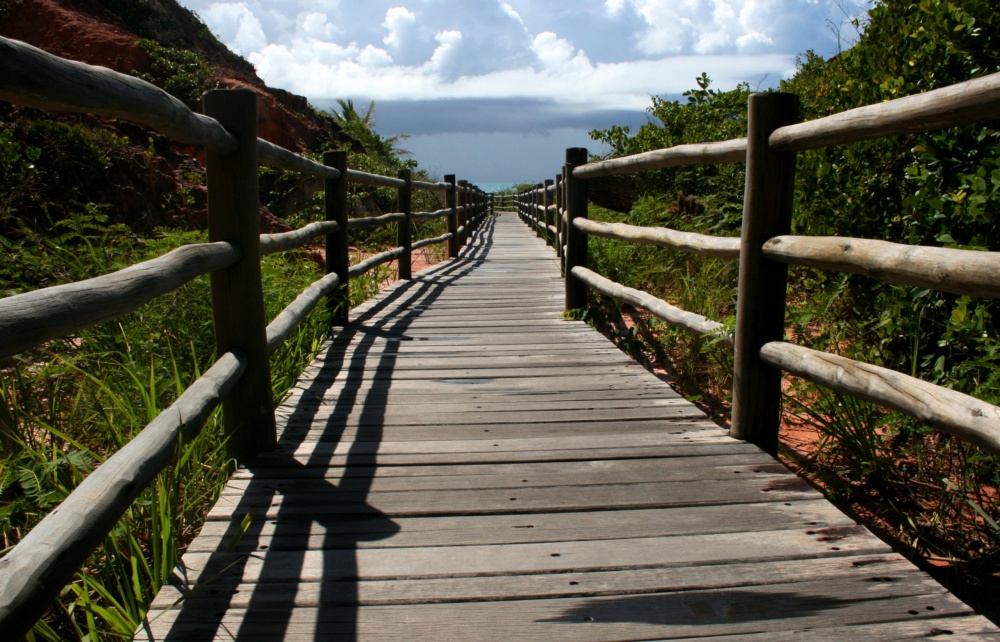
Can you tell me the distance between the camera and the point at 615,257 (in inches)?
271

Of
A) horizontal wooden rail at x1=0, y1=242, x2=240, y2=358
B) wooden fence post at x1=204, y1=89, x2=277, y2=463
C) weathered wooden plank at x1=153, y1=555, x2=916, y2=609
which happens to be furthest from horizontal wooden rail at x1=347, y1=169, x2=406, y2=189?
weathered wooden plank at x1=153, y1=555, x2=916, y2=609

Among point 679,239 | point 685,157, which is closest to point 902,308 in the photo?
point 679,239

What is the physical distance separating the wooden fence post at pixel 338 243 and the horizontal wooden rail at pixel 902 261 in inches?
124

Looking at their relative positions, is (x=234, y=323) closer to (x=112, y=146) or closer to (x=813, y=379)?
(x=813, y=379)

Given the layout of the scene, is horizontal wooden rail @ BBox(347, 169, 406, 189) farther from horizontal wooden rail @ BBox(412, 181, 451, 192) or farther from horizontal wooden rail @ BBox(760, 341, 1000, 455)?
horizontal wooden rail @ BBox(760, 341, 1000, 455)

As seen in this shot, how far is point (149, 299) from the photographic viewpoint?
74.4 inches

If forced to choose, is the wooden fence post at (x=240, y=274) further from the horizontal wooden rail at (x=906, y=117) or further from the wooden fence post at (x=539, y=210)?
the wooden fence post at (x=539, y=210)

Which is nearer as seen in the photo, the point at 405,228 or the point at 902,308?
the point at 902,308

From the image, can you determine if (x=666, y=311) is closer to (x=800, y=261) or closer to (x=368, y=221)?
(x=800, y=261)

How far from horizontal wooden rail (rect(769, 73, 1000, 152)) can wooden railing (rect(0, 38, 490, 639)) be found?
183cm

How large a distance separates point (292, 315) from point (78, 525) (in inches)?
81.4

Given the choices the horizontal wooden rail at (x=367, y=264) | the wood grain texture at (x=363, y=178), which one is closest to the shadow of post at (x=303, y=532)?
the horizontal wooden rail at (x=367, y=264)

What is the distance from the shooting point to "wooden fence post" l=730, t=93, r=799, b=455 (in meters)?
2.78

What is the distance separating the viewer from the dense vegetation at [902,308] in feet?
8.91
